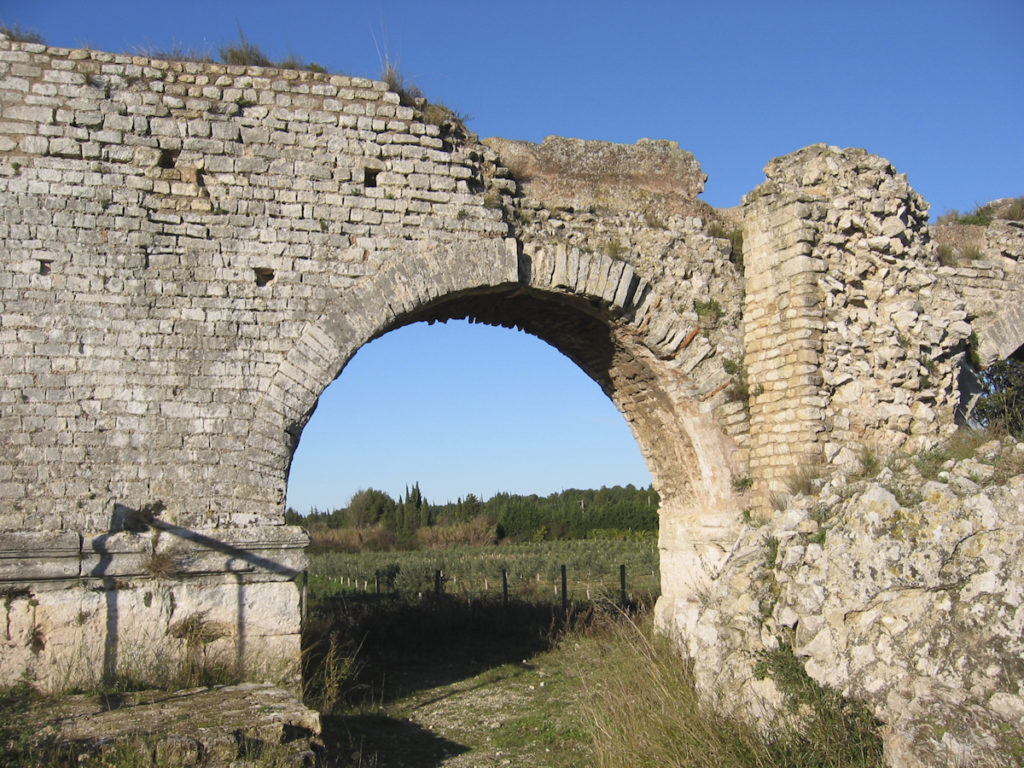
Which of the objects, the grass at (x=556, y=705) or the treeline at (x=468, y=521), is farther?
the treeline at (x=468, y=521)

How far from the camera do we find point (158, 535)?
20.9 ft

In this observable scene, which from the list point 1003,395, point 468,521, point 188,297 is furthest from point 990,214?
point 468,521

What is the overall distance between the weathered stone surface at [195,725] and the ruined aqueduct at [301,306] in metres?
0.73

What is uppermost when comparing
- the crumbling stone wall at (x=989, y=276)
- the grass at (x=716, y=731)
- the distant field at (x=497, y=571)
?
the crumbling stone wall at (x=989, y=276)

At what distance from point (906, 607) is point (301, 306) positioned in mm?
4791

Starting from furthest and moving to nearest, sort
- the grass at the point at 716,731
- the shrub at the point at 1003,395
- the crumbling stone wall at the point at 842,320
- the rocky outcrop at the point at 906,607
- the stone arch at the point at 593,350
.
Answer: the crumbling stone wall at the point at 842,320 < the shrub at the point at 1003,395 < the stone arch at the point at 593,350 < the grass at the point at 716,731 < the rocky outcrop at the point at 906,607

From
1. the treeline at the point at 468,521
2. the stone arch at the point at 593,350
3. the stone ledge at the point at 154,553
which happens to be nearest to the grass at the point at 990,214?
the stone arch at the point at 593,350

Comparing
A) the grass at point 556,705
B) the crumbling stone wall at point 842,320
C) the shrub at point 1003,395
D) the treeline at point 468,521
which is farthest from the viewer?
the treeline at point 468,521

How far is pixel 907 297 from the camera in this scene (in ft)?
26.6

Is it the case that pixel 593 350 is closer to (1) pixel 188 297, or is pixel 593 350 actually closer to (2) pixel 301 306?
(2) pixel 301 306

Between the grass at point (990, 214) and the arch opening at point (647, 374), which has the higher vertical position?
the grass at point (990, 214)

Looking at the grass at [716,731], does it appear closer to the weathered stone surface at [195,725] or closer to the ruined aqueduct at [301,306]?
the ruined aqueduct at [301,306]

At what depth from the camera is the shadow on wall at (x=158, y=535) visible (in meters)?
6.16

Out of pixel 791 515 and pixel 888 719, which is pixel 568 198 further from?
pixel 888 719
